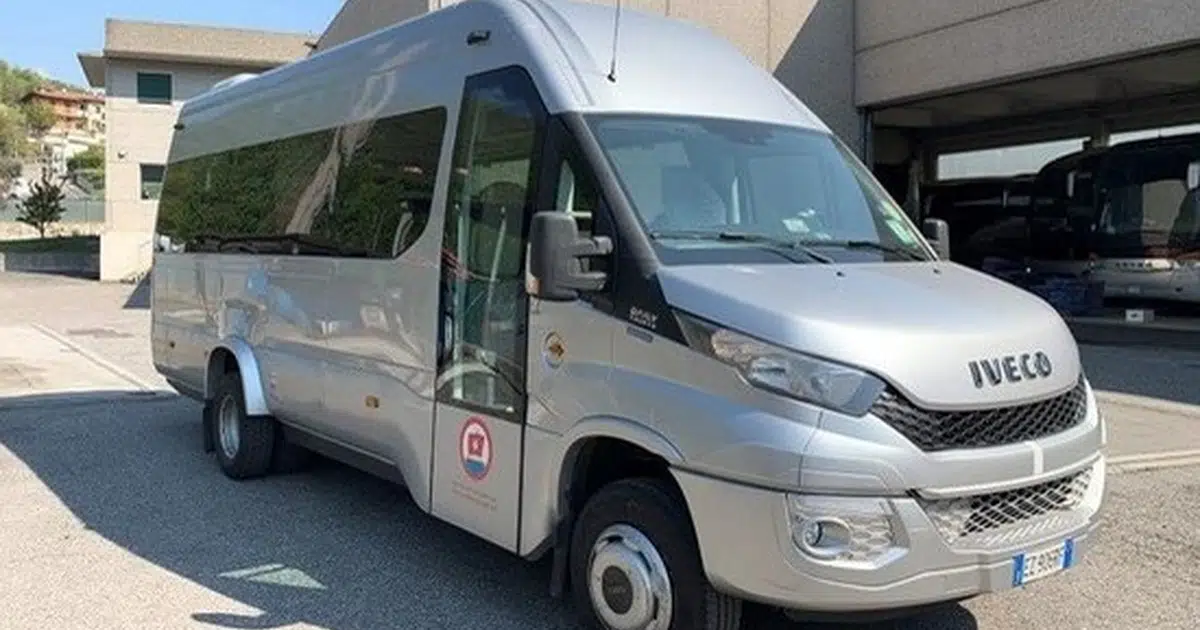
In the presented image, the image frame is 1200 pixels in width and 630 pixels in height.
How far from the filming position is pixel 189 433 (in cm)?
895

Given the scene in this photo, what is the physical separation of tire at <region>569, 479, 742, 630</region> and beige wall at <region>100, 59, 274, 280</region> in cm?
3219

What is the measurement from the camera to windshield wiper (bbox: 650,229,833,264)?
403 centimetres

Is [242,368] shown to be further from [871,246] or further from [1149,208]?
[1149,208]

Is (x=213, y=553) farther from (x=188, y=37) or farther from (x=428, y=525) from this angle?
(x=188, y=37)

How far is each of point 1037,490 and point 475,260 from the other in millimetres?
2532

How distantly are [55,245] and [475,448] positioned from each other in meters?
40.5

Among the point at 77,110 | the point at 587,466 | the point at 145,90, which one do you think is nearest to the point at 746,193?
the point at 587,466

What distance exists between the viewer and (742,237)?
4156mm

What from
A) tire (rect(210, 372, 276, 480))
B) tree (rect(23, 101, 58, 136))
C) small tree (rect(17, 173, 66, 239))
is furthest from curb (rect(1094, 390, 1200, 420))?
tree (rect(23, 101, 58, 136))

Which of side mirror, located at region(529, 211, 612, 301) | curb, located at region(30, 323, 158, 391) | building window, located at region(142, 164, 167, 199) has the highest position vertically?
building window, located at region(142, 164, 167, 199)

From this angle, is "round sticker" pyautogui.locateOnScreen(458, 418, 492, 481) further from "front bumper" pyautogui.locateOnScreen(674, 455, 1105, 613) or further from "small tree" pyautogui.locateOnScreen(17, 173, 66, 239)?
"small tree" pyautogui.locateOnScreen(17, 173, 66, 239)

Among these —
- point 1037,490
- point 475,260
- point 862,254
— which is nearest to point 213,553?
point 475,260

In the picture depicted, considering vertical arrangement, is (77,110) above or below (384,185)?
above

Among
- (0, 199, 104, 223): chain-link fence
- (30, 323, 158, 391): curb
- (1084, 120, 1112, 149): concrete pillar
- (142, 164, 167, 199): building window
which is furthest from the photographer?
(0, 199, 104, 223): chain-link fence
